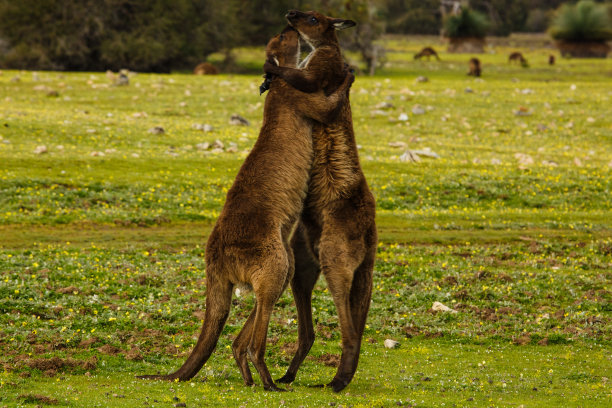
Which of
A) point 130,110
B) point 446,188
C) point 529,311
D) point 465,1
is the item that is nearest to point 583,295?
point 529,311

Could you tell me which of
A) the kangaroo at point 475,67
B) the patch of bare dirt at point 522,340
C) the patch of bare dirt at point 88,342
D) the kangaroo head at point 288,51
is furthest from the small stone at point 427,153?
the kangaroo at point 475,67

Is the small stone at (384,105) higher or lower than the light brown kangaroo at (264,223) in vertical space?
lower

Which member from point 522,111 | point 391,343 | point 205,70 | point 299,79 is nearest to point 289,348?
point 391,343

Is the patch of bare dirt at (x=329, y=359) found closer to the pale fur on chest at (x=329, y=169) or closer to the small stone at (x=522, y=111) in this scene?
the pale fur on chest at (x=329, y=169)

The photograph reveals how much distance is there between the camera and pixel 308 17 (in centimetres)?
950

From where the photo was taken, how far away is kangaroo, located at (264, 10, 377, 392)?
9.30m

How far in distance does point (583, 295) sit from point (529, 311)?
152cm

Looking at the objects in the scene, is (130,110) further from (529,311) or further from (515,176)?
(529,311)

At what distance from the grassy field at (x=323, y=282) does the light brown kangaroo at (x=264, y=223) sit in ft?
2.14

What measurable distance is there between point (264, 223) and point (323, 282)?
7.68 metres

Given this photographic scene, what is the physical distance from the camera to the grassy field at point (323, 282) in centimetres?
1045

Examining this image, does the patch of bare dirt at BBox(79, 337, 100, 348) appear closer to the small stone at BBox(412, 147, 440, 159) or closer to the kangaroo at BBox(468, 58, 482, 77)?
the small stone at BBox(412, 147, 440, 159)

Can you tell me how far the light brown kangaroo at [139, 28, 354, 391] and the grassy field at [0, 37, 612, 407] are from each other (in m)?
0.65

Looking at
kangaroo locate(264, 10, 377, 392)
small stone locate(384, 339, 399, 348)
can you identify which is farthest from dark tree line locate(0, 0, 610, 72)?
kangaroo locate(264, 10, 377, 392)
